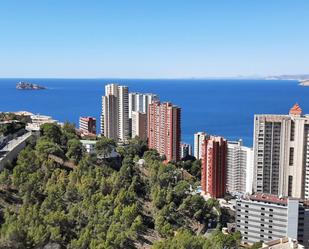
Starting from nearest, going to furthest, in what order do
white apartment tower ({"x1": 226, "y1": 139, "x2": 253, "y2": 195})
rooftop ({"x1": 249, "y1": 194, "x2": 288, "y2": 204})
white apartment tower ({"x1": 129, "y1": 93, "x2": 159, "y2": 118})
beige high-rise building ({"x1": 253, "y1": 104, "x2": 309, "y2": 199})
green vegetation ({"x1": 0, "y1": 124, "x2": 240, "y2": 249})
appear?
green vegetation ({"x1": 0, "y1": 124, "x2": 240, "y2": 249})
rooftop ({"x1": 249, "y1": 194, "x2": 288, "y2": 204})
beige high-rise building ({"x1": 253, "y1": 104, "x2": 309, "y2": 199})
white apartment tower ({"x1": 226, "y1": 139, "x2": 253, "y2": 195})
white apartment tower ({"x1": 129, "y1": 93, "x2": 159, "y2": 118})

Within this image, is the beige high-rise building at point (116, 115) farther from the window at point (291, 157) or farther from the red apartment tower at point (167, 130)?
the window at point (291, 157)

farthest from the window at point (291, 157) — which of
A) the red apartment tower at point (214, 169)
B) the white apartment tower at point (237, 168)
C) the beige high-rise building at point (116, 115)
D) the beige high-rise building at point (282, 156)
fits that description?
the beige high-rise building at point (116, 115)

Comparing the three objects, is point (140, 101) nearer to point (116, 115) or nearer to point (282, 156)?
point (116, 115)

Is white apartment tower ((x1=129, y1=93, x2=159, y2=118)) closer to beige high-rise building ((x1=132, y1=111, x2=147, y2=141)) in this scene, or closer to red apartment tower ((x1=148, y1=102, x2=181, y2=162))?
beige high-rise building ((x1=132, y1=111, x2=147, y2=141))

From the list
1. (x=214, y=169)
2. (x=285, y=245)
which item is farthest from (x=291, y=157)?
(x=285, y=245)

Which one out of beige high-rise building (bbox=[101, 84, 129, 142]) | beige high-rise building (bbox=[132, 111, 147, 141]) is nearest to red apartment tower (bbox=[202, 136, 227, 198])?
beige high-rise building (bbox=[132, 111, 147, 141])

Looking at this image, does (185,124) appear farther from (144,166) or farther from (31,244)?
(31,244)
